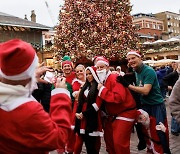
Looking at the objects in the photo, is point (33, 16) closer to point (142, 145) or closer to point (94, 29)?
point (94, 29)

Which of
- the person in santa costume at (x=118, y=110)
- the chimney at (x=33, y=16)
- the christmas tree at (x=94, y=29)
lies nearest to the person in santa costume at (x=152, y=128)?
the person in santa costume at (x=118, y=110)

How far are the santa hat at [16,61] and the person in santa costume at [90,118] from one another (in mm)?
3017

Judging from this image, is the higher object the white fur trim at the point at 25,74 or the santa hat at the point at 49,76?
the white fur trim at the point at 25,74

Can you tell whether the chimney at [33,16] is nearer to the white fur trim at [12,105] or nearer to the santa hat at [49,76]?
the santa hat at [49,76]

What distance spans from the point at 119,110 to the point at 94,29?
15.8 meters

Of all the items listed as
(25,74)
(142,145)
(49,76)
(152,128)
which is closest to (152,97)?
(152,128)

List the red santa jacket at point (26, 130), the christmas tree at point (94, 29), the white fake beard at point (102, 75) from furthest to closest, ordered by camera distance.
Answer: the christmas tree at point (94, 29) → the white fake beard at point (102, 75) → the red santa jacket at point (26, 130)

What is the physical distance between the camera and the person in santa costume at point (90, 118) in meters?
5.04

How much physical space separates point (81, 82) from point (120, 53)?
563 inches

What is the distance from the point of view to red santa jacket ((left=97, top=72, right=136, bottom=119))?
456 cm

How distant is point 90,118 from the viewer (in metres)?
5.07

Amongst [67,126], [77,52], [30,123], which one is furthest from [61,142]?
[77,52]

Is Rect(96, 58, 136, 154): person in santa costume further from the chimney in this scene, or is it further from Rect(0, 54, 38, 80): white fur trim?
the chimney

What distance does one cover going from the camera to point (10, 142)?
201 cm
